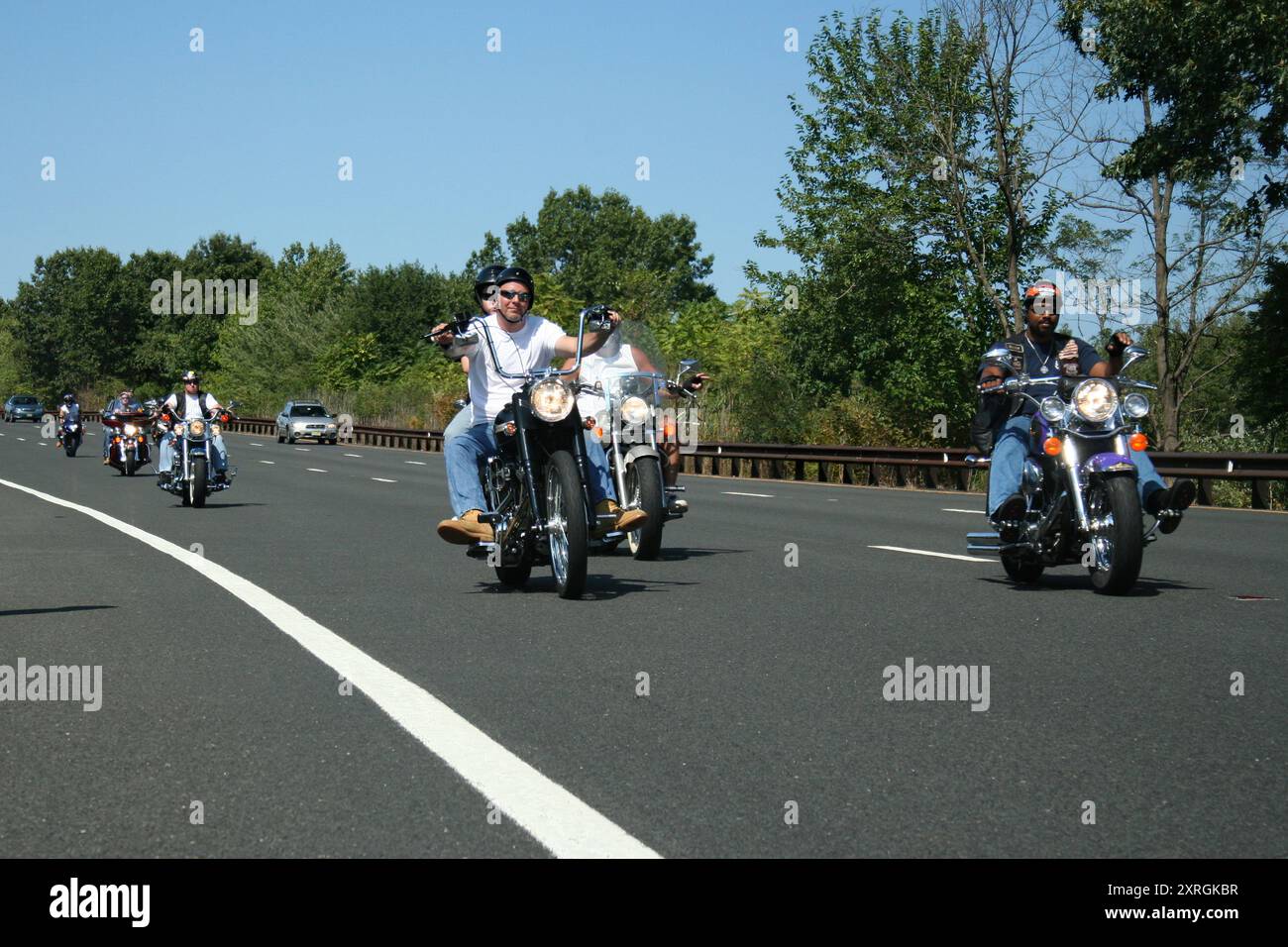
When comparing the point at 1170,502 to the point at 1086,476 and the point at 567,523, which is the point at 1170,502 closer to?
the point at 1086,476

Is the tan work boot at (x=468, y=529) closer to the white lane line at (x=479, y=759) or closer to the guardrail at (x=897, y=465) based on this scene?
the white lane line at (x=479, y=759)

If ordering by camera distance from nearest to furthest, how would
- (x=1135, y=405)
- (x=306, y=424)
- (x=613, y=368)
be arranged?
1. (x=1135, y=405)
2. (x=613, y=368)
3. (x=306, y=424)

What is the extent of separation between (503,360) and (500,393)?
20cm

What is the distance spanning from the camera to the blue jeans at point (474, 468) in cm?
995

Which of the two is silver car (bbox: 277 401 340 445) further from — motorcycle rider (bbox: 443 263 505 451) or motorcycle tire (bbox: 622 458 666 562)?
motorcycle rider (bbox: 443 263 505 451)

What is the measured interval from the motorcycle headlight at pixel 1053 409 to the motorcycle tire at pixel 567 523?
2817 millimetres

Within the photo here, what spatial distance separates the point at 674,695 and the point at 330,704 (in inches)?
52.4

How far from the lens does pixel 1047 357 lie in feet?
34.3

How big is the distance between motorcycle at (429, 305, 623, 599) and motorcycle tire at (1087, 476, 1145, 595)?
2.85 m

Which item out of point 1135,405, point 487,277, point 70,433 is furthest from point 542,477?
point 70,433

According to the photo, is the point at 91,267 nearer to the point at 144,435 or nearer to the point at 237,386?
the point at 237,386

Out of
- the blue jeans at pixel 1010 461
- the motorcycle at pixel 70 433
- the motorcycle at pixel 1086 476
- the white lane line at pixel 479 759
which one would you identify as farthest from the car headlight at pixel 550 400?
the motorcycle at pixel 70 433
